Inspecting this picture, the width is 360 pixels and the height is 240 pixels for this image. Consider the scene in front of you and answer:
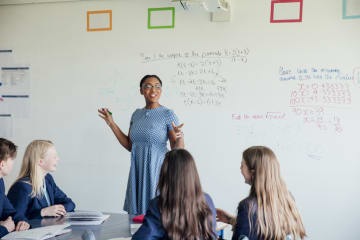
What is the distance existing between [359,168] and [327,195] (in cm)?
36

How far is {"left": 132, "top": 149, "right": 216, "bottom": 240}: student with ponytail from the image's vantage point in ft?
5.58

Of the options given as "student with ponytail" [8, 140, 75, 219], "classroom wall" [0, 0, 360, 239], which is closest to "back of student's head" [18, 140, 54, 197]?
"student with ponytail" [8, 140, 75, 219]

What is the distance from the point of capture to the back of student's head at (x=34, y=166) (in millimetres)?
2508

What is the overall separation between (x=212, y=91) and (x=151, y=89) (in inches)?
33.7

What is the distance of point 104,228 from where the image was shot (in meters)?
2.16

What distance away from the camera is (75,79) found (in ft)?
14.1

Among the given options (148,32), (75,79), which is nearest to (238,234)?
(148,32)

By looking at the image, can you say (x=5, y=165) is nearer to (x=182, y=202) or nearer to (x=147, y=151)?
(x=147, y=151)

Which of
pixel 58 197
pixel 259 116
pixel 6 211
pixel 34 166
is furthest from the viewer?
Answer: pixel 259 116

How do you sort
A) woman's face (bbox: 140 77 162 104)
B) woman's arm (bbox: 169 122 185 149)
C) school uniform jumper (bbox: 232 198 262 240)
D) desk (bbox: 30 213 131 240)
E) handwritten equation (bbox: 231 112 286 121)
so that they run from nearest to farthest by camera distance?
1. school uniform jumper (bbox: 232 198 262 240)
2. desk (bbox: 30 213 131 240)
3. woman's arm (bbox: 169 122 185 149)
4. woman's face (bbox: 140 77 162 104)
5. handwritten equation (bbox: 231 112 286 121)

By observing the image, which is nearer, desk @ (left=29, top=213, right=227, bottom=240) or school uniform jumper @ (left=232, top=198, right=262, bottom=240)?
school uniform jumper @ (left=232, top=198, right=262, bottom=240)

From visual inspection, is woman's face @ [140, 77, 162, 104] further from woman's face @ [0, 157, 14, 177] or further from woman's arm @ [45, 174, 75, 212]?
woman's face @ [0, 157, 14, 177]

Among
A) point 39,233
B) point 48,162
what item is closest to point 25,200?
point 48,162

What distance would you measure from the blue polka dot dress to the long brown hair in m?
1.24
